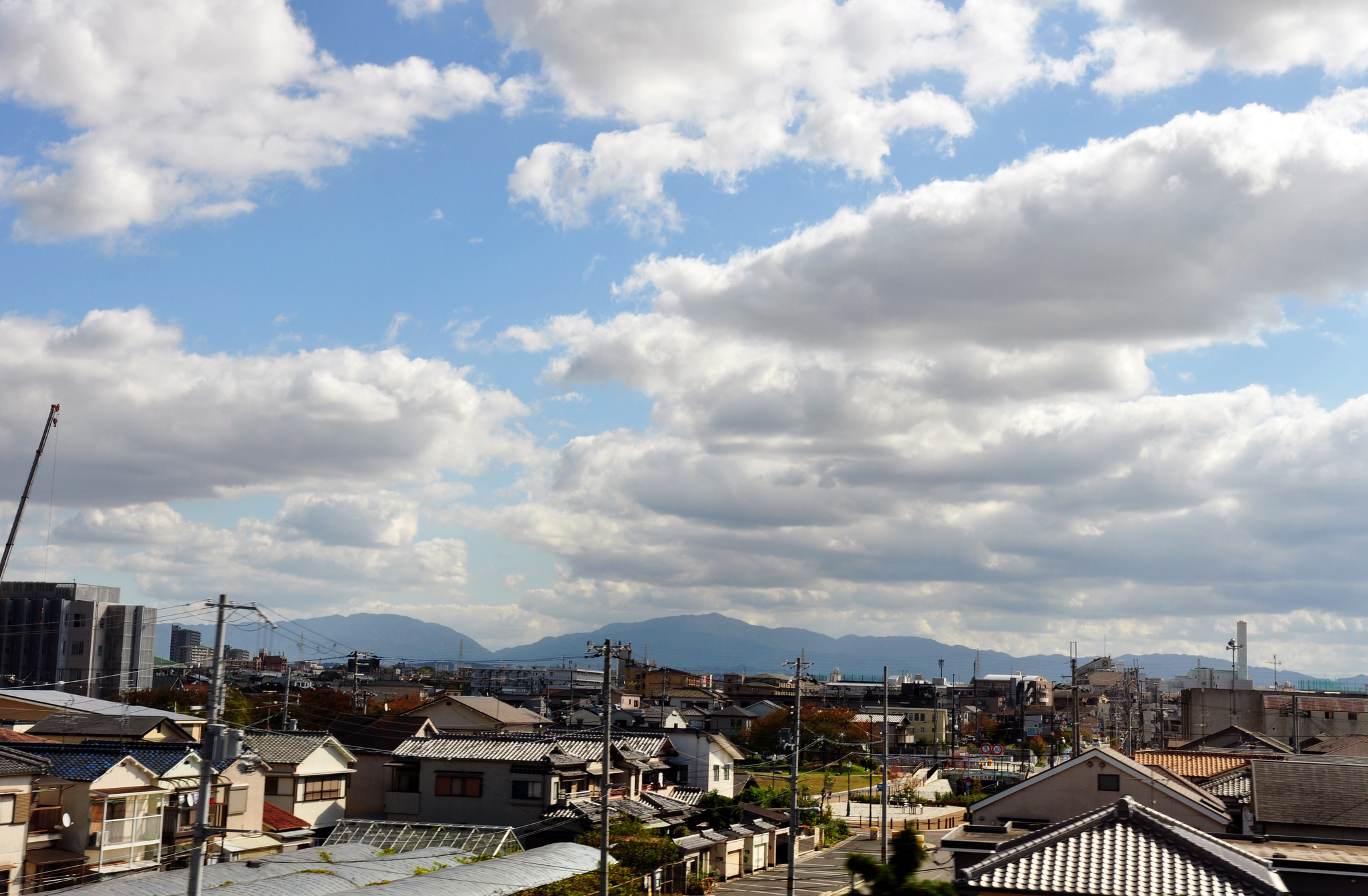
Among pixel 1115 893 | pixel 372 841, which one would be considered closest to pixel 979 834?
pixel 1115 893

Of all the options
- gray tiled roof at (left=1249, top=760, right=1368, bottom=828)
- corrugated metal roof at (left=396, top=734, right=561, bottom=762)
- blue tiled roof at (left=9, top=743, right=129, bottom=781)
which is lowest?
corrugated metal roof at (left=396, top=734, right=561, bottom=762)

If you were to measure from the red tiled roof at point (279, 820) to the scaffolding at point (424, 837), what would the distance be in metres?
2.72

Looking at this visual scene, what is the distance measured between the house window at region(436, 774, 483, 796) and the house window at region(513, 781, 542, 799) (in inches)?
67.3

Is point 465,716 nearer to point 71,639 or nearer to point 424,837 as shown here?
point 424,837

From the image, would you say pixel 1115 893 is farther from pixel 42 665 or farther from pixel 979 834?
pixel 42 665

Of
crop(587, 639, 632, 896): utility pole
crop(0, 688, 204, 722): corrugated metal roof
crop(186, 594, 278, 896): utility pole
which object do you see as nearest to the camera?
crop(186, 594, 278, 896): utility pole

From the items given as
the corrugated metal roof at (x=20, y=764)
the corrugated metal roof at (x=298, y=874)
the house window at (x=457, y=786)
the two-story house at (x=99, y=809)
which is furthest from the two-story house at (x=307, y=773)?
the corrugated metal roof at (x=20, y=764)

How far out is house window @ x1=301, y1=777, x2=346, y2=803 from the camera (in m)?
46.9

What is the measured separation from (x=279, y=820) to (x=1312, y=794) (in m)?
38.7

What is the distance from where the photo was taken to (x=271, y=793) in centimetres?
4616

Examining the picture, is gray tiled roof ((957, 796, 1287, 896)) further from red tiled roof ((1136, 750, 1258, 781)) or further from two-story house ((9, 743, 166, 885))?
two-story house ((9, 743, 166, 885))

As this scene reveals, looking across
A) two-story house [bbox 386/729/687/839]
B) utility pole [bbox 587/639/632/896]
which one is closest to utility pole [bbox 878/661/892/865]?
two-story house [bbox 386/729/687/839]

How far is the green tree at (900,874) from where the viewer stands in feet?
32.6

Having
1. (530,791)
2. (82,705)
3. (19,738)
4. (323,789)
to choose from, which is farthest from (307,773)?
(82,705)
